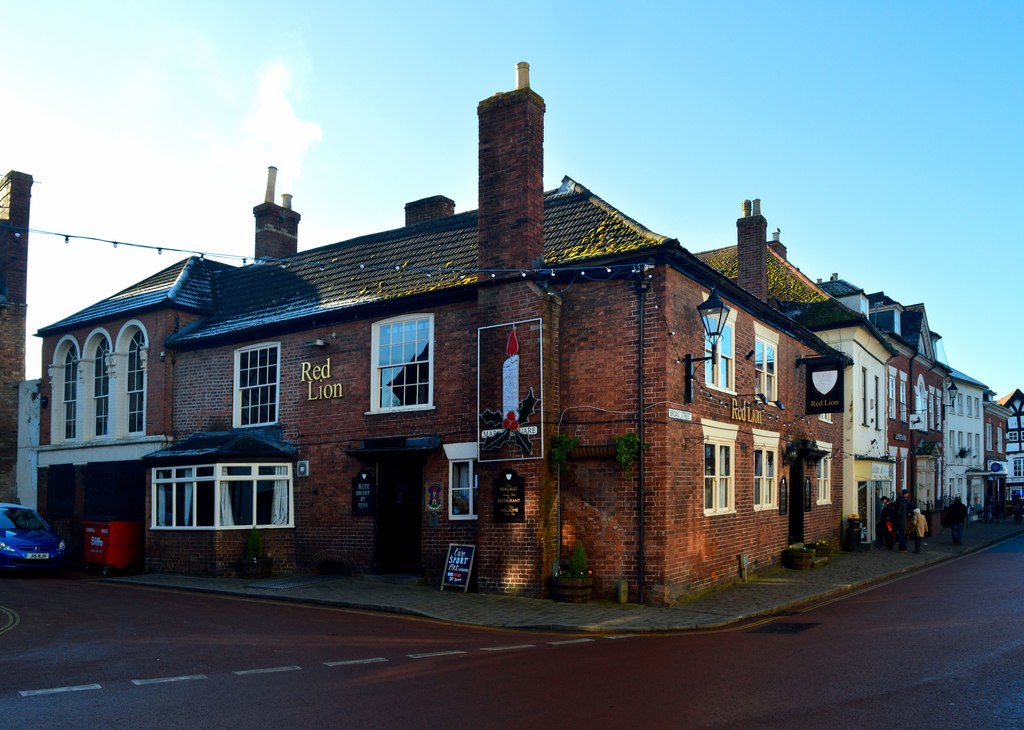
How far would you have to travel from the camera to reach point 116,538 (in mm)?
20094

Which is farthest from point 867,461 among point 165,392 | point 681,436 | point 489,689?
point 489,689

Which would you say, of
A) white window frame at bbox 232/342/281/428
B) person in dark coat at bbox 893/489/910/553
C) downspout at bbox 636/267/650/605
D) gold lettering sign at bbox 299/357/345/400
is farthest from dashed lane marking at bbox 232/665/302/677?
person in dark coat at bbox 893/489/910/553

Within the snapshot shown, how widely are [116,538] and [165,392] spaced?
3733mm

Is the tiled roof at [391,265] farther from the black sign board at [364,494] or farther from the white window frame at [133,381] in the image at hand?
the black sign board at [364,494]

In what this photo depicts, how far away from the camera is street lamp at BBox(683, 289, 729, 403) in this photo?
15.3 metres

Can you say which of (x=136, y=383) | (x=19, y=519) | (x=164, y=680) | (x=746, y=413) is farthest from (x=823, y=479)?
(x=19, y=519)

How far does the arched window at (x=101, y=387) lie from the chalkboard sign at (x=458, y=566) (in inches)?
480

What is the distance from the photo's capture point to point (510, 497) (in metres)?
15.2

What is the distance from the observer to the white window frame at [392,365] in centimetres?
1734

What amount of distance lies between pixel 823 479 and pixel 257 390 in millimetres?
15718

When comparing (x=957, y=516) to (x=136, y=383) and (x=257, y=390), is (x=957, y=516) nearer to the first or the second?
(x=257, y=390)

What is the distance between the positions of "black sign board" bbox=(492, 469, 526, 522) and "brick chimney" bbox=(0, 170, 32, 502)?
18191 mm

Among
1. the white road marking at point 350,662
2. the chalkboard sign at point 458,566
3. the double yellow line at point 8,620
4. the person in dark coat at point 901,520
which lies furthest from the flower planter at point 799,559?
the double yellow line at point 8,620

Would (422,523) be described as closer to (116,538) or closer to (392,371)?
(392,371)
